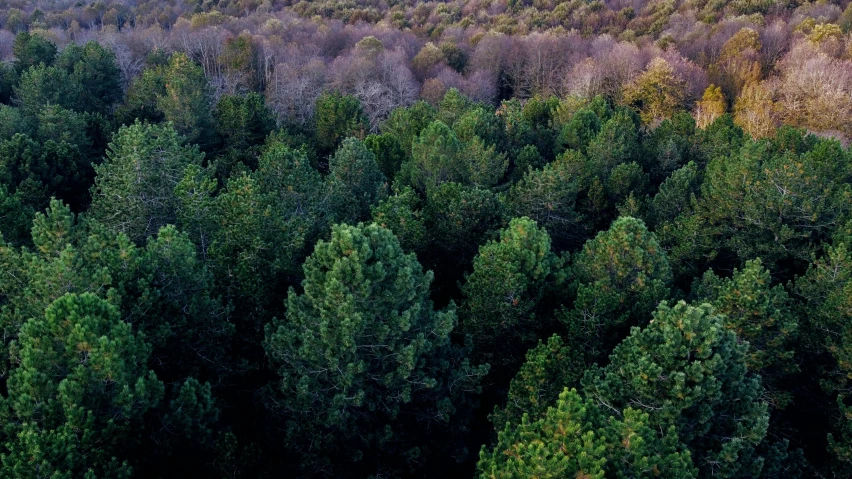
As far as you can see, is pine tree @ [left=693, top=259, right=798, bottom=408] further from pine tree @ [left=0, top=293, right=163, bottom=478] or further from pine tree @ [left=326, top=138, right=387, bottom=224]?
pine tree @ [left=326, top=138, right=387, bottom=224]

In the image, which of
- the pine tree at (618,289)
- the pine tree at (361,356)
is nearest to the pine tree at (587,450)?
the pine tree at (361,356)

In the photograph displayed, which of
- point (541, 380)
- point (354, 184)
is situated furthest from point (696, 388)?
point (354, 184)

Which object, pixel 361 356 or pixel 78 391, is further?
pixel 361 356

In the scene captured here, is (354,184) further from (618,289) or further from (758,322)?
(758,322)

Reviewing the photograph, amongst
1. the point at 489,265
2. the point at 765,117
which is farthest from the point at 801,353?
the point at 765,117

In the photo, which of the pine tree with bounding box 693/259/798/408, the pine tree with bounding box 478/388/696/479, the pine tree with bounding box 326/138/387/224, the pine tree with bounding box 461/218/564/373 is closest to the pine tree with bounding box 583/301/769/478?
the pine tree with bounding box 478/388/696/479

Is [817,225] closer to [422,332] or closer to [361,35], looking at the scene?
[422,332]

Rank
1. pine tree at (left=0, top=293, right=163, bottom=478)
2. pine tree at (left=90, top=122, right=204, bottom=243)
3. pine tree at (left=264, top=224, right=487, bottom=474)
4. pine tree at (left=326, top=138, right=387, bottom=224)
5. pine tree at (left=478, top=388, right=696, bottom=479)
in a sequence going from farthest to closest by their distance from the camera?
pine tree at (left=326, top=138, right=387, bottom=224) < pine tree at (left=90, top=122, right=204, bottom=243) < pine tree at (left=264, top=224, right=487, bottom=474) < pine tree at (left=0, top=293, right=163, bottom=478) < pine tree at (left=478, top=388, right=696, bottom=479)

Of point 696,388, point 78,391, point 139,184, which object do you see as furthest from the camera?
point 139,184
